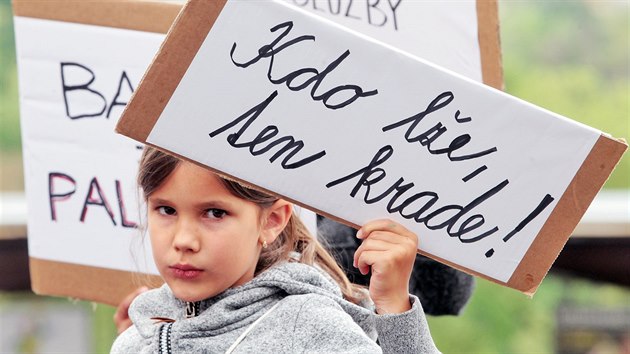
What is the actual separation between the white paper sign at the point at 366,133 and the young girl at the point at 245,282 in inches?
2.1

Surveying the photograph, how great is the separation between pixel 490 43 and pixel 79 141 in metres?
0.69

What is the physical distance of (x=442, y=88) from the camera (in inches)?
59.3

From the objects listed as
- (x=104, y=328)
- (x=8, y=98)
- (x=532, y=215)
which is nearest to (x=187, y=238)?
(x=532, y=215)

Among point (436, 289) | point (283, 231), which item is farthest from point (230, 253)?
point (436, 289)

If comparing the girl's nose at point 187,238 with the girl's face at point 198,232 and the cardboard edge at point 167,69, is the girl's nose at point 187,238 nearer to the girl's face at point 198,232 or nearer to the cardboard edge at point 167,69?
the girl's face at point 198,232

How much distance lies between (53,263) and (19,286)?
Result: 5.59ft

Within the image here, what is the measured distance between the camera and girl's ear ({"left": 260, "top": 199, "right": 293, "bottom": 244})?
1.62m

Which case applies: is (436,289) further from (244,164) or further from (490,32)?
(244,164)

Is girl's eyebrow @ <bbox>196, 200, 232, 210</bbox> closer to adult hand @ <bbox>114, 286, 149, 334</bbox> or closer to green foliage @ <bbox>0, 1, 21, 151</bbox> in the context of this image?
adult hand @ <bbox>114, 286, 149, 334</bbox>

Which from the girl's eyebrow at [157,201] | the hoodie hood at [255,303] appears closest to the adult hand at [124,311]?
the hoodie hood at [255,303]

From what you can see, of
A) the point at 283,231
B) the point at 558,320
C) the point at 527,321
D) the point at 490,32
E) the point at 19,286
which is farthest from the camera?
the point at 527,321

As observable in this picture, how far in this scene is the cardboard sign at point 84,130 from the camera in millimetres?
2141

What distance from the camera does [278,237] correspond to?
5.65 ft

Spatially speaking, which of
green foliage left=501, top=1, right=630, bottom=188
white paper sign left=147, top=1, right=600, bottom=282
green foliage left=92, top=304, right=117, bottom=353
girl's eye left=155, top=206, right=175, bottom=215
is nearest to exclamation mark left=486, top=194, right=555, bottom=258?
white paper sign left=147, top=1, right=600, bottom=282
